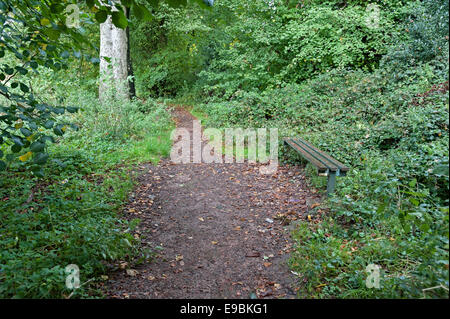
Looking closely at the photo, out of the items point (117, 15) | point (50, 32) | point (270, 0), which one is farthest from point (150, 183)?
point (270, 0)

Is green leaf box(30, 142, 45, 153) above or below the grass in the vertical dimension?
above

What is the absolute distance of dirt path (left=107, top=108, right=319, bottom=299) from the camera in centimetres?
304

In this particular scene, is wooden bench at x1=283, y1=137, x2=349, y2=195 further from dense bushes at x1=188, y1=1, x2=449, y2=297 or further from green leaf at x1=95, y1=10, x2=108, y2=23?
green leaf at x1=95, y1=10, x2=108, y2=23

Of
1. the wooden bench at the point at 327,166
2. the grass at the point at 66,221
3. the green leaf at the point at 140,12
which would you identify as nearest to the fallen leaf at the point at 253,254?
the grass at the point at 66,221

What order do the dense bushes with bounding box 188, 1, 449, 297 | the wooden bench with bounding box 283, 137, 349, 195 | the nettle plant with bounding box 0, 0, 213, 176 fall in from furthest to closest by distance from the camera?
the wooden bench with bounding box 283, 137, 349, 195 → the dense bushes with bounding box 188, 1, 449, 297 → the nettle plant with bounding box 0, 0, 213, 176

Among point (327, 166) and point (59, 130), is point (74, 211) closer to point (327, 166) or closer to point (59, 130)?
point (59, 130)

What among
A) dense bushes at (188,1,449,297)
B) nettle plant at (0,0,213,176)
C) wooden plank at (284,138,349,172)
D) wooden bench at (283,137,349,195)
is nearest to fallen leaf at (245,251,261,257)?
dense bushes at (188,1,449,297)

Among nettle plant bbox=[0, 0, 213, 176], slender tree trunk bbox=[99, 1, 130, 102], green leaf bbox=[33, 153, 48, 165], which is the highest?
slender tree trunk bbox=[99, 1, 130, 102]

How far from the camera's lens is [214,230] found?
13.9ft

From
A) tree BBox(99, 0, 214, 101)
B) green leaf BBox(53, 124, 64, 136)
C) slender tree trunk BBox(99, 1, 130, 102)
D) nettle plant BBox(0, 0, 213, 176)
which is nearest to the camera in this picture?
nettle plant BBox(0, 0, 213, 176)

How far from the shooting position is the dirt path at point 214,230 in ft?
9.96

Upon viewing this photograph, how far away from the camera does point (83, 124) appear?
25.6 feet

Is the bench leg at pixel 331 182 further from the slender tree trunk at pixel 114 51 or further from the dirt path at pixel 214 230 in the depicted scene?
the slender tree trunk at pixel 114 51

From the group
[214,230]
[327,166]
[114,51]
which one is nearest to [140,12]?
[214,230]
